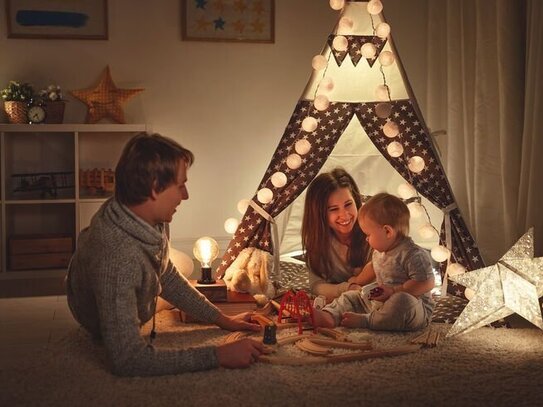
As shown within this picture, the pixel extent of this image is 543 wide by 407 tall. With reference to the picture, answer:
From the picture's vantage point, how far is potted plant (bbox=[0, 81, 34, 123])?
4480 millimetres

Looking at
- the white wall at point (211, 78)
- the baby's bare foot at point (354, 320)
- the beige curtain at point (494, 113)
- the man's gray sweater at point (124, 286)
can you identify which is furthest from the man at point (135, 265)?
the white wall at point (211, 78)

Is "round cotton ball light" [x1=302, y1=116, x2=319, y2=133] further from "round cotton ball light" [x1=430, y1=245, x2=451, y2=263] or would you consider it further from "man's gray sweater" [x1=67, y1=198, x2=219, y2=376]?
"man's gray sweater" [x1=67, y1=198, x2=219, y2=376]

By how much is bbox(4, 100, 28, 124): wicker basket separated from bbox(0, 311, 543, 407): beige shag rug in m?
2.17

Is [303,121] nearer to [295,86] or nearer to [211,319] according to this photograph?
[211,319]

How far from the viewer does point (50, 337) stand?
3012mm

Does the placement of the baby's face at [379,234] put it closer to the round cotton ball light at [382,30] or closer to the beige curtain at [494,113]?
the round cotton ball light at [382,30]

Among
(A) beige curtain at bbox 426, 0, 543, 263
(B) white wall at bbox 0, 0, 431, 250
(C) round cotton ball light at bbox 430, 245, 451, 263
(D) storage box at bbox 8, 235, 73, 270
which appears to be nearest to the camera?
(C) round cotton ball light at bbox 430, 245, 451, 263

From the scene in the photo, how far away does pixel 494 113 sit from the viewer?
13.8 ft

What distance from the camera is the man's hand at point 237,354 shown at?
7.79ft

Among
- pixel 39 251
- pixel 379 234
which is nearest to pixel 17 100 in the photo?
→ pixel 39 251

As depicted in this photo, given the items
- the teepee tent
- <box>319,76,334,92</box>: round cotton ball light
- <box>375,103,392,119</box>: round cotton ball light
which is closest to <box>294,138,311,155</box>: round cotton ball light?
the teepee tent

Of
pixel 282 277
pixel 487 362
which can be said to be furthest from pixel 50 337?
pixel 487 362

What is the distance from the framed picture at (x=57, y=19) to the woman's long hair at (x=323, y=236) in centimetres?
212

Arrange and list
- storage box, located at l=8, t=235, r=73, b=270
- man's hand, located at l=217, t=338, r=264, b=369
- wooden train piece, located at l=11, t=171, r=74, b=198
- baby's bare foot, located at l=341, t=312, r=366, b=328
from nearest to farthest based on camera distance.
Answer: man's hand, located at l=217, t=338, r=264, b=369 → baby's bare foot, located at l=341, t=312, r=366, b=328 → storage box, located at l=8, t=235, r=73, b=270 → wooden train piece, located at l=11, t=171, r=74, b=198
